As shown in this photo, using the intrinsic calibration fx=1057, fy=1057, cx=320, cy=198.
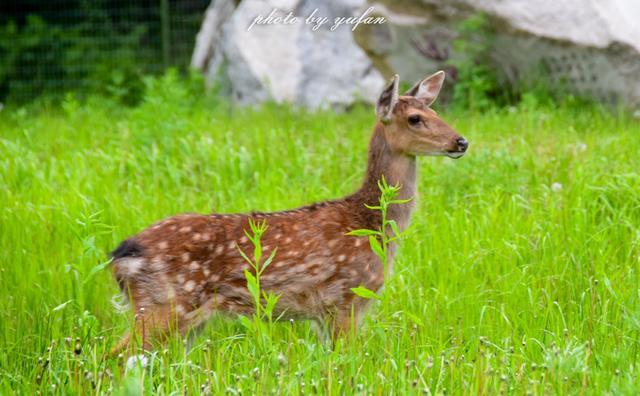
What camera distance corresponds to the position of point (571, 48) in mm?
9344

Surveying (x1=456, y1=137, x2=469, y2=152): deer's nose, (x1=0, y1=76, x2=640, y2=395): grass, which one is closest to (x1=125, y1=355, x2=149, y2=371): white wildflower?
(x1=0, y1=76, x2=640, y2=395): grass

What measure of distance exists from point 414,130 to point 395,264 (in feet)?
2.47

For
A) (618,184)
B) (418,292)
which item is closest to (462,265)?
(418,292)

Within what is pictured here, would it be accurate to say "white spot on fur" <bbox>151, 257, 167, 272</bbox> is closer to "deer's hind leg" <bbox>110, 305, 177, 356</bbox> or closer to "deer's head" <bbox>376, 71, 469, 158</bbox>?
"deer's hind leg" <bbox>110, 305, 177, 356</bbox>

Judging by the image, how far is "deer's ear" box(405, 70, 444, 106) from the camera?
18.6 feet

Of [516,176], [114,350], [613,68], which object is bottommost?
[114,350]

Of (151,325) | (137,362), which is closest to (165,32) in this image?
(151,325)

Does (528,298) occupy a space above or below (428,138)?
below

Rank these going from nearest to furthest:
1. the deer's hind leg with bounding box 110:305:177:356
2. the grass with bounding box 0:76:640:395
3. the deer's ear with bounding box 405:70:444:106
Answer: the grass with bounding box 0:76:640:395, the deer's hind leg with bounding box 110:305:177:356, the deer's ear with bounding box 405:70:444:106

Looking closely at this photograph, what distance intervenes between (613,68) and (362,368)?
5.91 meters

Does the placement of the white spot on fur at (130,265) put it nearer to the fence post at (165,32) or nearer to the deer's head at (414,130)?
the deer's head at (414,130)

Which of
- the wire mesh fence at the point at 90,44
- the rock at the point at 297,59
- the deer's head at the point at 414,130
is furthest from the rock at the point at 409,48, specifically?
the deer's head at the point at 414,130

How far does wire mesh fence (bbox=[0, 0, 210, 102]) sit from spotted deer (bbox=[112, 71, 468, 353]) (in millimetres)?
9296

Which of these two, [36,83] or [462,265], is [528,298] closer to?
[462,265]
